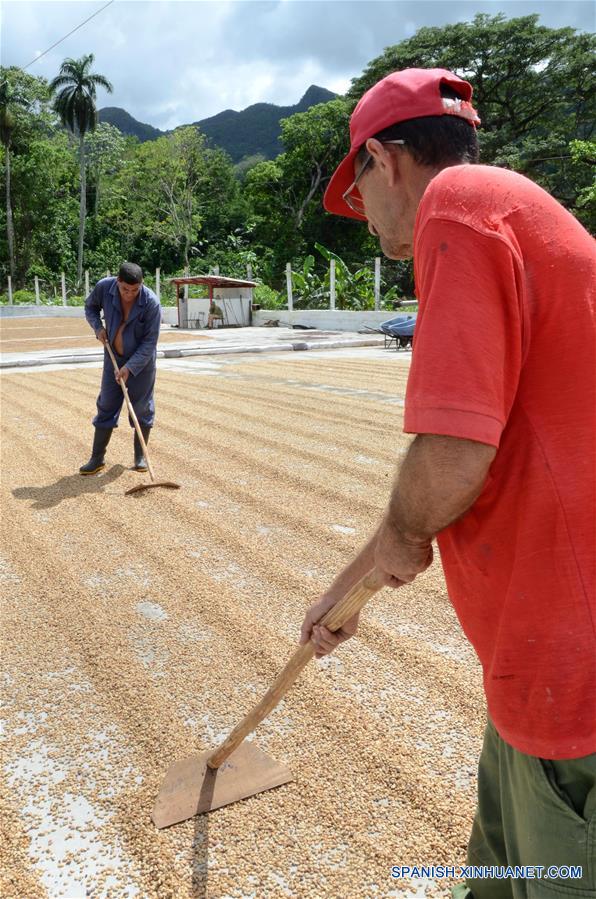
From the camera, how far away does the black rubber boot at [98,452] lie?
5533mm

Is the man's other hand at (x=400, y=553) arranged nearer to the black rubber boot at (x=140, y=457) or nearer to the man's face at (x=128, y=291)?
the man's face at (x=128, y=291)

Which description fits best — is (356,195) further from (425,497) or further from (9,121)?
(9,121)

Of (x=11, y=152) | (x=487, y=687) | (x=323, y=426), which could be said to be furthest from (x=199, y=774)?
(x=11, y=152)

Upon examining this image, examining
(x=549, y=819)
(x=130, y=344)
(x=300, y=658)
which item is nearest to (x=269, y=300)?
(x=130, y=344)

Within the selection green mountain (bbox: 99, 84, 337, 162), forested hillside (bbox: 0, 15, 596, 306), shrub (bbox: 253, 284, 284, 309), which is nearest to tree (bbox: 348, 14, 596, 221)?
forested hillside (bbox: 0, 15, 596, 306)

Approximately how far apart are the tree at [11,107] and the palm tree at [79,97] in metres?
2.63

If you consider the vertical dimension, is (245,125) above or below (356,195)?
above

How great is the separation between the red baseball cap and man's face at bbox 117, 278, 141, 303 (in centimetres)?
420

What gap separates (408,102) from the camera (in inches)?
46.6

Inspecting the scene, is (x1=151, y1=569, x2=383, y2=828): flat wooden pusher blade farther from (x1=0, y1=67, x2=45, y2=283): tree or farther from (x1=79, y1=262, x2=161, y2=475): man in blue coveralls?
(x1=0, y1=67, x2=45, y2=283): tree

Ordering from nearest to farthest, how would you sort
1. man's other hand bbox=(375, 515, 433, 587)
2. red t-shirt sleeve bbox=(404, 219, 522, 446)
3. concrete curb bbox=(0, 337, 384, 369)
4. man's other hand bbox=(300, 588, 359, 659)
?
red t-shirt sleeve bbox=(404, 219, 522, 446), man's other hand bbox=(375, 515, 433, 587), man's other hand bbox=(300, 588, 359, 659), concrete curb bbox=(0, 337, 384, 369)

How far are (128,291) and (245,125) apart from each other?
545 ft

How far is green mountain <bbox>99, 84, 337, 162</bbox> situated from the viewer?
142625mm

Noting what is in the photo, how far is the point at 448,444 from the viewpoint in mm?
992
